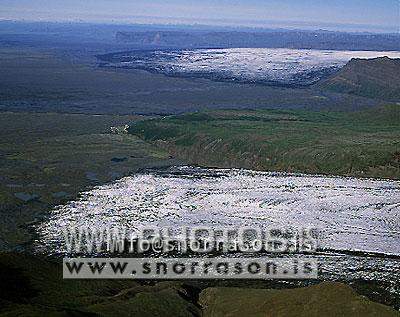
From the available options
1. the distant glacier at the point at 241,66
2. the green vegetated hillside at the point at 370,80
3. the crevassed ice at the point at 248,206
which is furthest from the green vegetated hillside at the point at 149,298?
the distant glacier at the point at 241,66

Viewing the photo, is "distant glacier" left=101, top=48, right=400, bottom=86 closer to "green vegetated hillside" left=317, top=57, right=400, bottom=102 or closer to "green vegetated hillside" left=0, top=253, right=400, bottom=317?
"green vegetated hillside" left=317, top=57, right=400, bottom=102

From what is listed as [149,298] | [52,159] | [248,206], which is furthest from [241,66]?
[149,298]

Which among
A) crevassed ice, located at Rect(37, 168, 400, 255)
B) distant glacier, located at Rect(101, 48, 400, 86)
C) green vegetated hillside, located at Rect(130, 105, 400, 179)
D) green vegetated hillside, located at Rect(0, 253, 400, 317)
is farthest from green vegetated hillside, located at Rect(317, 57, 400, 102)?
green vegetated hillside, located at Rect(0, 253, 400, 317)

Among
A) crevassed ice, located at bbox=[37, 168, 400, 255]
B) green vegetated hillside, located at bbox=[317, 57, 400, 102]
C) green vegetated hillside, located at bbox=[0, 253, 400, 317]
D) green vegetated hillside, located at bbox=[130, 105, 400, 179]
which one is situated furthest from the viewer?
green vegetated hillside, located at bbox=[317, 57, 400, 102]

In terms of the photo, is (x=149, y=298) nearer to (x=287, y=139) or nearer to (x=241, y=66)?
(x=287, y=139)

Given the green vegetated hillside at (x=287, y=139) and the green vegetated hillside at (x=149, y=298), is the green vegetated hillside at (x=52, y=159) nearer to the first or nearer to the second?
the green vegetated hillside at (x=287, y=139)

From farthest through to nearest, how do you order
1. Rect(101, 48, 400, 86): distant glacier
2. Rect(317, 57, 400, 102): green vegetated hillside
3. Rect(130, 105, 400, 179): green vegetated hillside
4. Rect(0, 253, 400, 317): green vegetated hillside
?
1. Rect(101, 48, 400, 86): distant glacier
2. Rect(317, 57, 400, 102): green vegetated hillside
3. Rect(130, 105, 400, 179): green vegetated hillside
4. Rect(0, 253, 400, 317): green vegetated hillside
